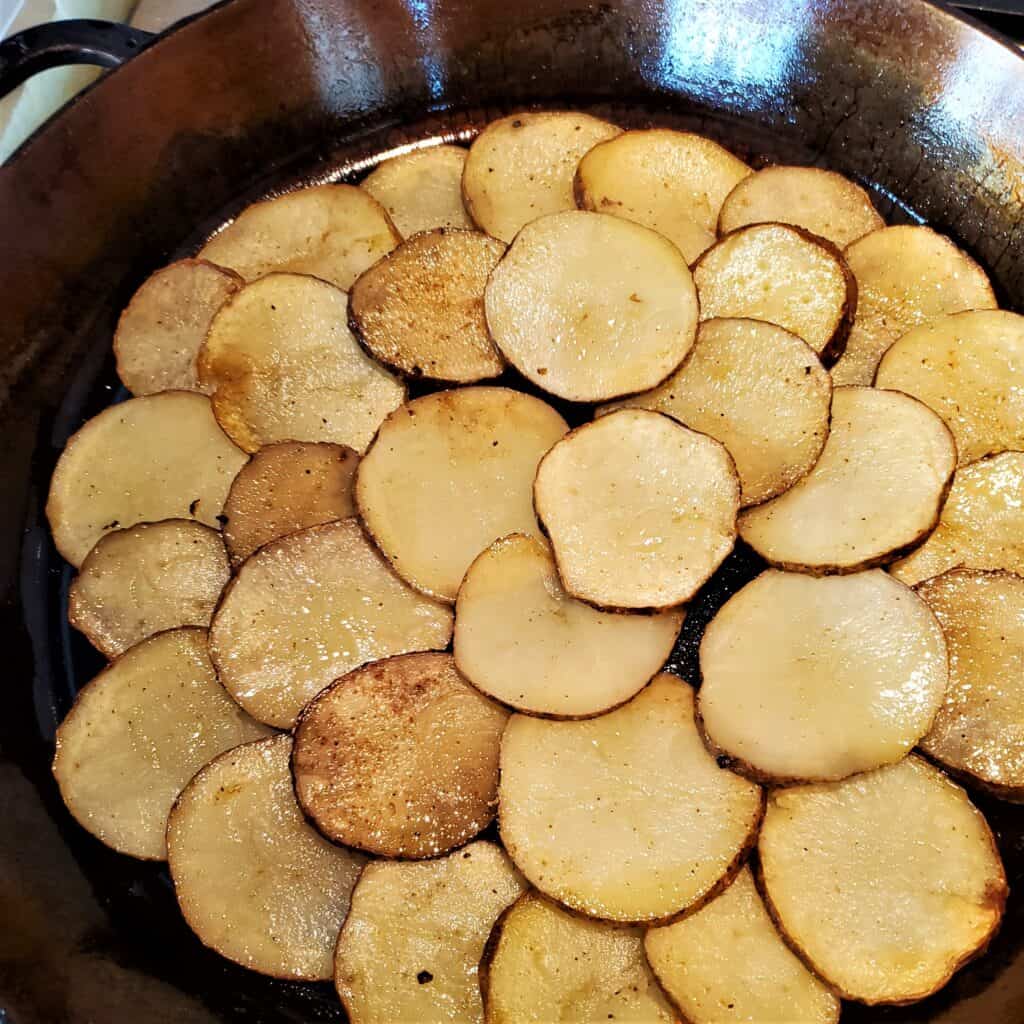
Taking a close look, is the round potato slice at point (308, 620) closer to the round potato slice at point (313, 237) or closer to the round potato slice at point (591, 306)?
the round potato slice at point (591, 306)

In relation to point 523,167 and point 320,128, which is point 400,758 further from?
point 320,128

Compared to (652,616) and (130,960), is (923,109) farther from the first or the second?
(130,960)

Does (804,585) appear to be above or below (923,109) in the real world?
below

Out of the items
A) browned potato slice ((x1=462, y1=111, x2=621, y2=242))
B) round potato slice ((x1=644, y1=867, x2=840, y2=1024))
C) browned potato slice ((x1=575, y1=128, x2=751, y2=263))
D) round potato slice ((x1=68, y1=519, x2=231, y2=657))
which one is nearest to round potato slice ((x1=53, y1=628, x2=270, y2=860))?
round potato slice ((x1=68, y1=519, x2=231, y2=657))

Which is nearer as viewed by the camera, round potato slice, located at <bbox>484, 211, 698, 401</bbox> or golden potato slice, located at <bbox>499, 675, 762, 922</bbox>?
golden potato slice, located at <bbox>499, 675, 762, 922</bbox>

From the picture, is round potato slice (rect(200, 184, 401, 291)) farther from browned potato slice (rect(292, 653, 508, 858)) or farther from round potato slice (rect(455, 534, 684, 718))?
browned potato slice (rect(292, 653, 508, 858))

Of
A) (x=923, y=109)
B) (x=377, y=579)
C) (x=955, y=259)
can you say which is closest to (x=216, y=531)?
(x=377, y=579)

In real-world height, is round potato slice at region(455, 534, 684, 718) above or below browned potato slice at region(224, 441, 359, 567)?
below
